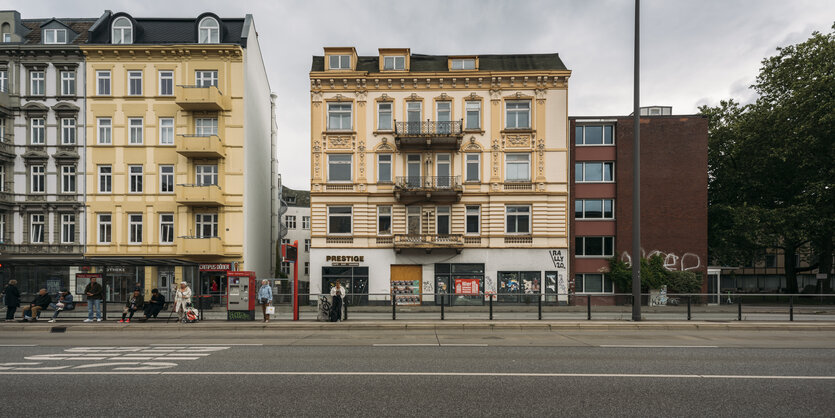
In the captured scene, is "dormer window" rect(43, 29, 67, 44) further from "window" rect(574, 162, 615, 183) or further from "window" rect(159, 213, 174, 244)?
"window" rect(574, 162, 615, 183)

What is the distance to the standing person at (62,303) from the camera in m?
17.9

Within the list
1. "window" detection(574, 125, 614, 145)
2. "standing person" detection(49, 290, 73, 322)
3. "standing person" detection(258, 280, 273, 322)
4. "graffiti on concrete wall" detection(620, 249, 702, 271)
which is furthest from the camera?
"window" detection(574, 125, 614, 145)

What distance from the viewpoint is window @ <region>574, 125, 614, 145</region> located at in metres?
28.8

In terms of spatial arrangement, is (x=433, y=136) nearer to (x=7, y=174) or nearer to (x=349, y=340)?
(x=349, y=340)

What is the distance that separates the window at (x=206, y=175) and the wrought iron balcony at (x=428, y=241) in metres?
11.2

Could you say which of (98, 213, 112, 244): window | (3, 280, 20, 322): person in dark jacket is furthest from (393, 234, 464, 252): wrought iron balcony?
(3, 280, 20, 322): person in dark jacket

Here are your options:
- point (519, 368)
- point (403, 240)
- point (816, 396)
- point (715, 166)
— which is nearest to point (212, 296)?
point (403, 240)

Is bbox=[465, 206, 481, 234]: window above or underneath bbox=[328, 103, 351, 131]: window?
underneath

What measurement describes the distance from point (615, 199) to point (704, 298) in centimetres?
1145

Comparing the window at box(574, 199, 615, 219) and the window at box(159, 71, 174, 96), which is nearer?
the window at box(159, 71, 174, 96)

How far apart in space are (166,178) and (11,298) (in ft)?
36.3

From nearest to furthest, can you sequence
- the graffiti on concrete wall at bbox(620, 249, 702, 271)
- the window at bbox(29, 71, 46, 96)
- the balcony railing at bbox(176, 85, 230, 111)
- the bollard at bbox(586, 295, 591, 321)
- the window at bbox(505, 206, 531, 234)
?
the bollard at bbox(586, 295, 591, 321) < the balcony railing at bbox(176, 85, 230, 111) < the window at bbox(29, 71, 46, 96) < the graffiti on concrete wall at bbox(620, 249, 702, 271) < the window at bbox(505, 206, 531, 234)

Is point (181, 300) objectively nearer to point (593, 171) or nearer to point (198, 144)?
point (198, 144)

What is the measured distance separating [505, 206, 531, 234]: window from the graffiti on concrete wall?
589 centimetres
